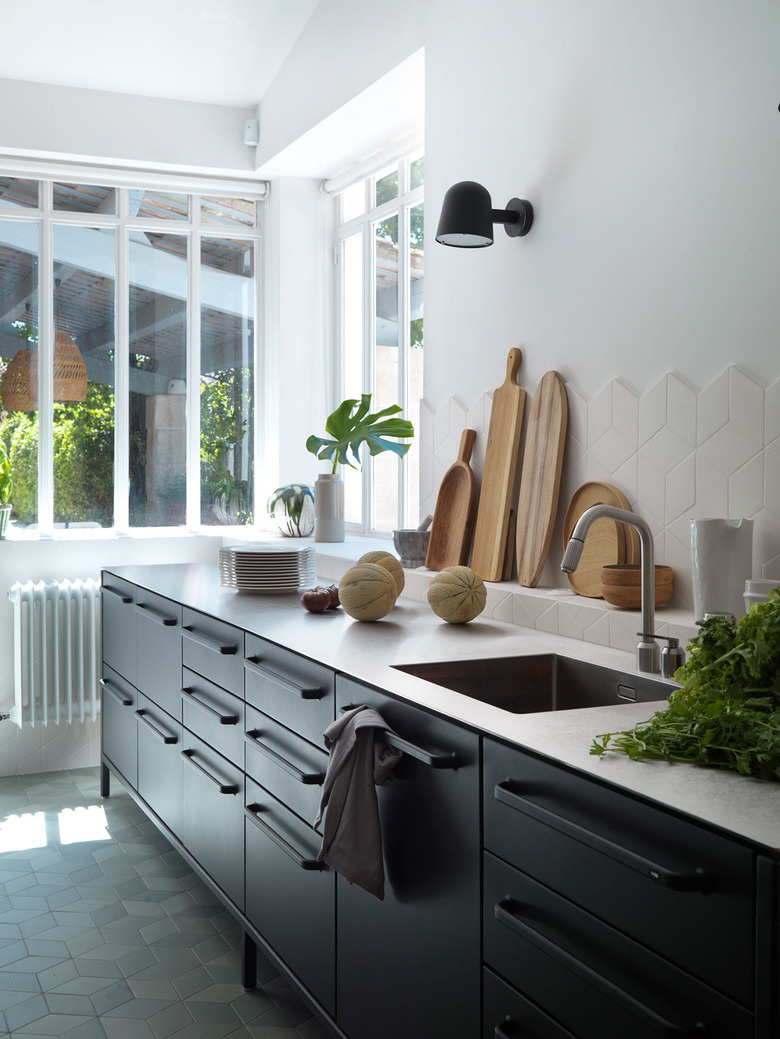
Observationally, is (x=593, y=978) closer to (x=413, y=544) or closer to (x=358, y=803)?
(x=358, y=803)

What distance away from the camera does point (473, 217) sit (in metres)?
2.61

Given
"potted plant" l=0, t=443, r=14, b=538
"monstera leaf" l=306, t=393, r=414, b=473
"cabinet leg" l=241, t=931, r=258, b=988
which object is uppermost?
"monstera leaf" l=306, t=393, r=414, b=473

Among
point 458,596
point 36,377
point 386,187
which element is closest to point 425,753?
point 458,596

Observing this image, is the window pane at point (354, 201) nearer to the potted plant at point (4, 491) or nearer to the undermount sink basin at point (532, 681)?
the potted plant at point (4, 491)

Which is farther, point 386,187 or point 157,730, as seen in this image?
point 386,187

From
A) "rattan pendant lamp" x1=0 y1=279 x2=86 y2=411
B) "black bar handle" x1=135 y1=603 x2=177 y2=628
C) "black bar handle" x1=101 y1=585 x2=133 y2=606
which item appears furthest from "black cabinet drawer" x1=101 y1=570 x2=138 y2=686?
"rattan pendant lamp" x1=0 y1=279 x2=86 y2=411

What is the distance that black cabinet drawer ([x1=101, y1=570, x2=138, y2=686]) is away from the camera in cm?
349

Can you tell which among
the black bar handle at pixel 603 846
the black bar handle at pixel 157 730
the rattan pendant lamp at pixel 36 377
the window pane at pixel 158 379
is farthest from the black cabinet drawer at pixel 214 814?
the rattan pendant lamp at pixel 36 377

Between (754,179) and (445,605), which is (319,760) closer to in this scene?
(445,605)

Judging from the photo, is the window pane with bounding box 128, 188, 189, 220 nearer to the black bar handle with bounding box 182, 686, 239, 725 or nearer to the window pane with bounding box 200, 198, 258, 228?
the window pane with bounding box 200, 198, 258, 228

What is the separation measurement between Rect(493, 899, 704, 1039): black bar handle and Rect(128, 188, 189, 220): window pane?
410 centimetres

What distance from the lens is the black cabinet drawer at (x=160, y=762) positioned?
3.00 meters

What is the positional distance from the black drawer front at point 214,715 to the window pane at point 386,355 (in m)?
1.54

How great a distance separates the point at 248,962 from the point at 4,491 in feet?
8.58
